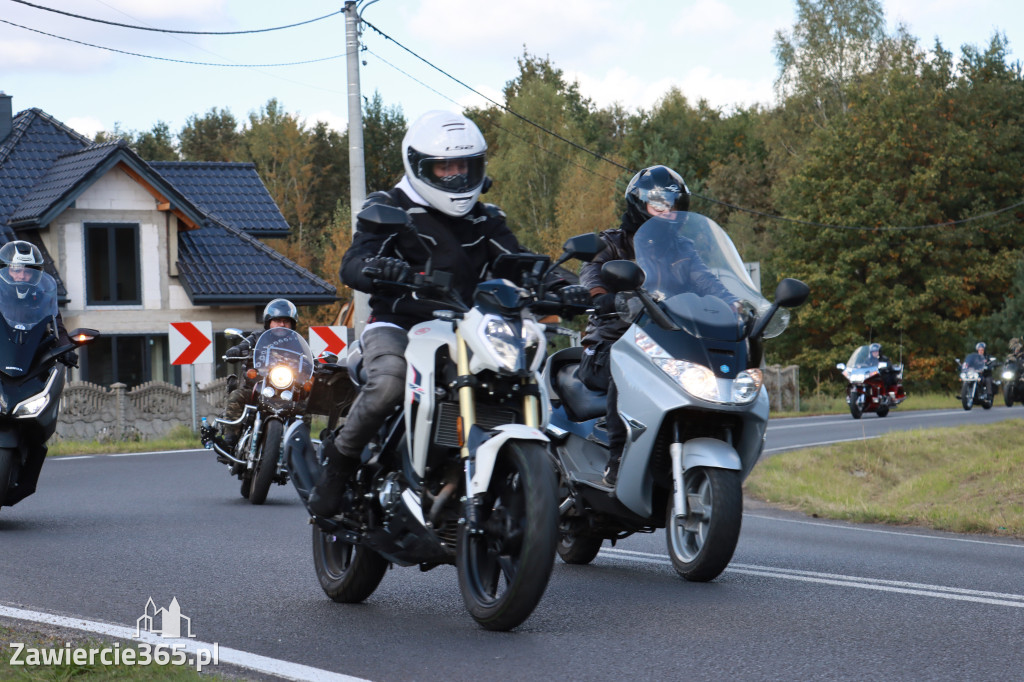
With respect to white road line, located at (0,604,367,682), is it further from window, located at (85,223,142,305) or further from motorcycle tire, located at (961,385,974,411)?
motorcycle tire, located at (961,385,974,411)

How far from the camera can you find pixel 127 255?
33.4 meters

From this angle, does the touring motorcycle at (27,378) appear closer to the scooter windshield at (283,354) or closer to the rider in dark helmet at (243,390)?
the scooter windshield at (283,354)

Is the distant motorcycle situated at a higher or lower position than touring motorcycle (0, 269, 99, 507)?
lower

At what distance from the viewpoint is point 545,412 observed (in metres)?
5.55

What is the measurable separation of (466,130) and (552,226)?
218 feet

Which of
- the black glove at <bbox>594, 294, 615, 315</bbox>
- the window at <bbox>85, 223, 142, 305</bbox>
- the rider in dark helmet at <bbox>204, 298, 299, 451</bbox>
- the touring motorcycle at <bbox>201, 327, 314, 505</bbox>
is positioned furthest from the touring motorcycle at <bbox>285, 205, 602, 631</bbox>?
the window at <bbox>85, 223, 142, 305</bbox>

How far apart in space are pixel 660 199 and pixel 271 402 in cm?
540

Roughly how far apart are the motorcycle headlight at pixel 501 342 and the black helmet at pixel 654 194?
7.47 ft

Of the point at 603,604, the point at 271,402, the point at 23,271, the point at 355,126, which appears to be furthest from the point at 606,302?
the point at 355,126

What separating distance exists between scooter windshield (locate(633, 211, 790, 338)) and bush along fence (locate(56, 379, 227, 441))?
18.9 metres

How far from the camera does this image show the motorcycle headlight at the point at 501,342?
536 centimetres

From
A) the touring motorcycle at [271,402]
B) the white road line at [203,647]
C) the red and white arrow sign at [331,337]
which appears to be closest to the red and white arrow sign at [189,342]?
the red and white arrow sign at [331,337]

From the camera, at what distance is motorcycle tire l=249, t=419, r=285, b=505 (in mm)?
11656

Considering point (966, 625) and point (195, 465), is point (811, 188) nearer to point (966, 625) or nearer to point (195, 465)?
point (195, 465)
